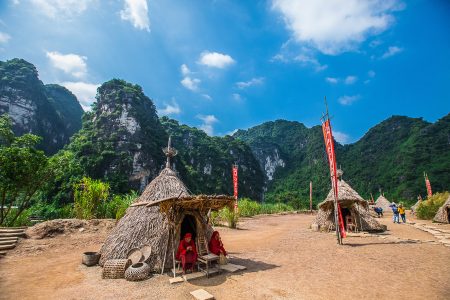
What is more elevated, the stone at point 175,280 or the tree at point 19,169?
the tree at point 19,169


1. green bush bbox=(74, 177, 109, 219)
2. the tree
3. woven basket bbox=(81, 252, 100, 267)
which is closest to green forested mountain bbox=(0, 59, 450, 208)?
the tree

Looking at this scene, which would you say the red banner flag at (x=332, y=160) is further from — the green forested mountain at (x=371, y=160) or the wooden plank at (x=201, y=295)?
the green forested mountain at (x=371, y=160)

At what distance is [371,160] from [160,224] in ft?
223

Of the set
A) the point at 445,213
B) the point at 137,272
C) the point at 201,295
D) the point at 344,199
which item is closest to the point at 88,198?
the point at 137,272

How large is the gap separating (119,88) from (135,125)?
36.3ft

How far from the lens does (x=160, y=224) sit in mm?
7316

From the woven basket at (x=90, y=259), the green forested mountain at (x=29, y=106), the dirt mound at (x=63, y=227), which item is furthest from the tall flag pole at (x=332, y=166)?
the green forested mountain at (x=29, y=106)

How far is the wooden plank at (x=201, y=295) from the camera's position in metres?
4.63

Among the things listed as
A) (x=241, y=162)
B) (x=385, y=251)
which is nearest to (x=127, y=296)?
(x=385, y=251)

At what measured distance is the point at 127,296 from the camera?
16.5 ft

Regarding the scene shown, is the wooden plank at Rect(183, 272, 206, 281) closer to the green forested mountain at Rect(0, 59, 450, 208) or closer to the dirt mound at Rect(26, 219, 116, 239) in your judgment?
the dirt mound at Rect(26, 219, 116, 239)

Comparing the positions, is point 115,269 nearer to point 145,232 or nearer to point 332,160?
point 145,232

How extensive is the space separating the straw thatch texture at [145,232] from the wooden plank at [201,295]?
2.01 metres

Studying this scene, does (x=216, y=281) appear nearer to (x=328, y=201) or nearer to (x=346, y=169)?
(x=328, y=201)
